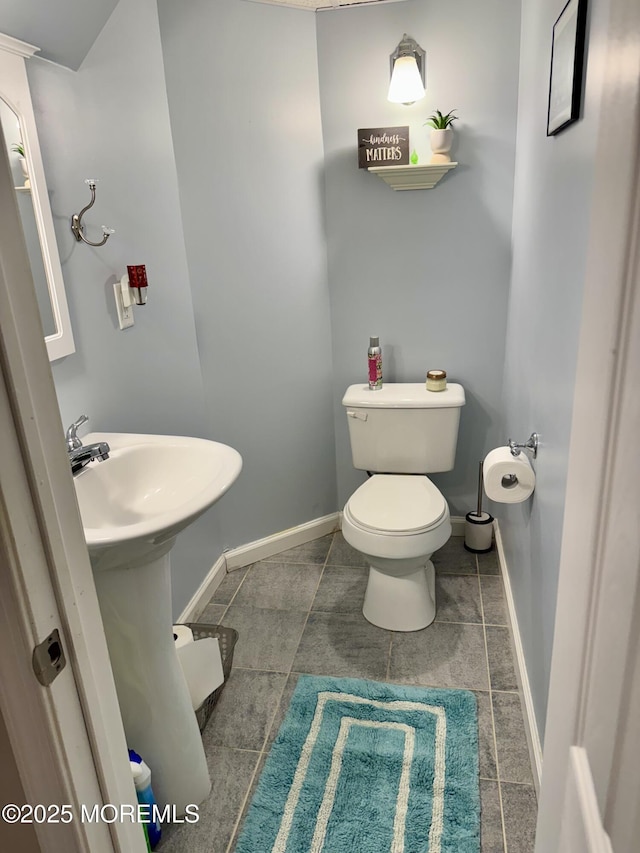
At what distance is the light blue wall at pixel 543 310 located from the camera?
131 cm

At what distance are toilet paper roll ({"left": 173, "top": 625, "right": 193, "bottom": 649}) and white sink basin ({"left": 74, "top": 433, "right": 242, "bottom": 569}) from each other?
0.59 m

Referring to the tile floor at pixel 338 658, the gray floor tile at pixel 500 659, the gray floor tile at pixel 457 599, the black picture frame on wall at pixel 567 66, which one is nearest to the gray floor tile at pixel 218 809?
the tile floor at pixel 338 658

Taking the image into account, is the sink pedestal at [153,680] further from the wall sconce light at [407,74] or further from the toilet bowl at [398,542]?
the wall sconce light at [407,74]

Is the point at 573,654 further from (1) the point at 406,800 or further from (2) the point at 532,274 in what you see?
(2) the point at 532,274

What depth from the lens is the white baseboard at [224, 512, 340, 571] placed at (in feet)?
8.86

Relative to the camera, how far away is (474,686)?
6.48 feet

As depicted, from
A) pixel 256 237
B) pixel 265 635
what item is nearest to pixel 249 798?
pixel 265 635

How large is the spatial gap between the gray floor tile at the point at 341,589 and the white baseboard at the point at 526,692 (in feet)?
1.85

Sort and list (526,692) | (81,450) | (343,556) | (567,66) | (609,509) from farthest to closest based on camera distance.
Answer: (343,556), (526,692), (81,450), (567,66), (609,509)

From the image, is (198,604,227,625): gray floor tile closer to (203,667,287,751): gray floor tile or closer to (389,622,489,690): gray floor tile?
(203,667,287,751): gray floor tile

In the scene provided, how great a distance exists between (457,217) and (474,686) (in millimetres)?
1744

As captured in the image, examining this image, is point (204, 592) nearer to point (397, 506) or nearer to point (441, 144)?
point (397, 506)

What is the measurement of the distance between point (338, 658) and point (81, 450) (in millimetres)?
1144

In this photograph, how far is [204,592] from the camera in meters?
2.45
